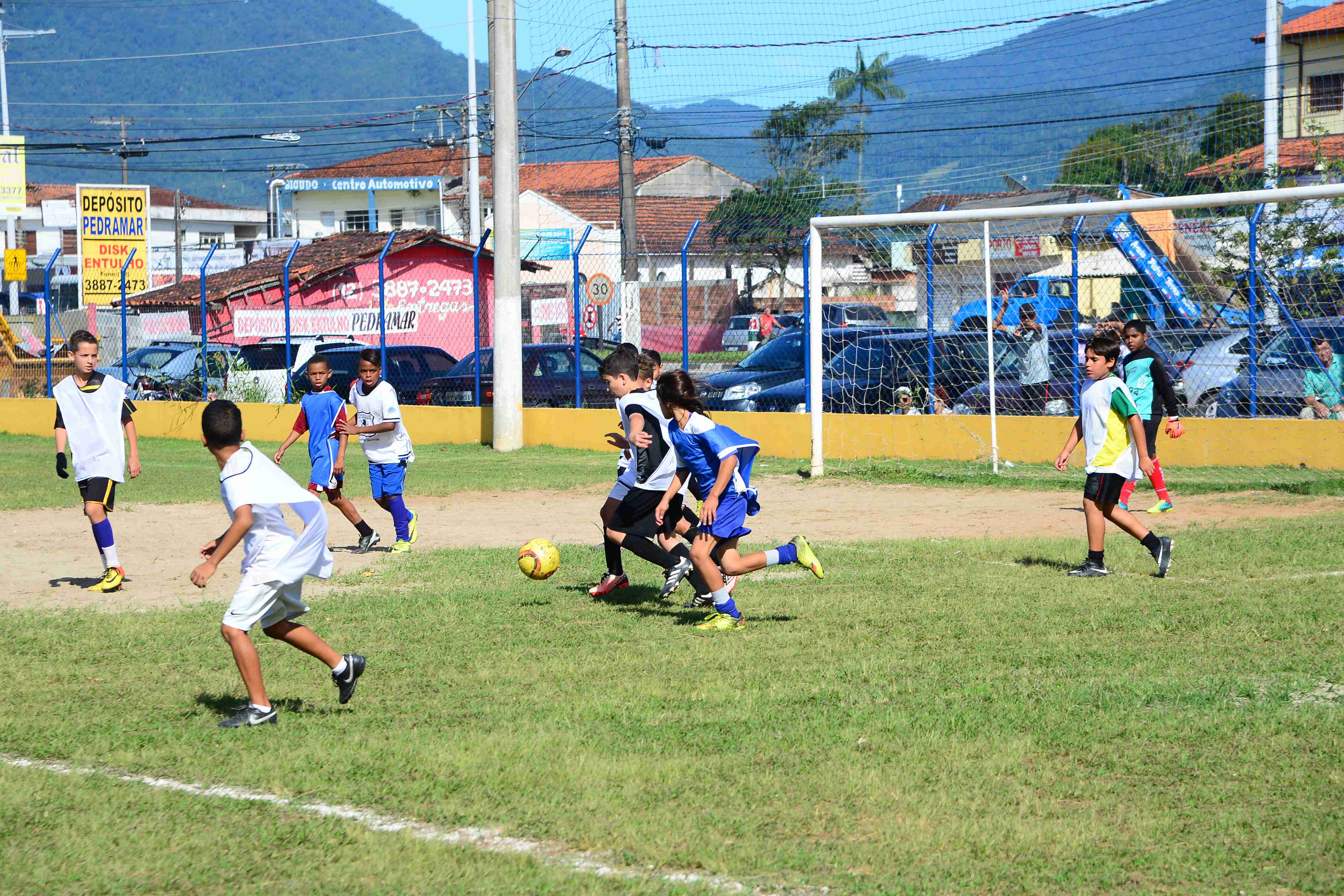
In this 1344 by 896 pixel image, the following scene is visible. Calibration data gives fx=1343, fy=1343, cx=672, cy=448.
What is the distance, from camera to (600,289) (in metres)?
20.9

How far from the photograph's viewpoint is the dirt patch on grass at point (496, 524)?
367 inches

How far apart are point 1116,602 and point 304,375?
1709 cm

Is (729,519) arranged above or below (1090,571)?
above

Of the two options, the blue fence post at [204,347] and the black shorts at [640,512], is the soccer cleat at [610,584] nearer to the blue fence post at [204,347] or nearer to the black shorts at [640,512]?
the black shorts at [640,512]

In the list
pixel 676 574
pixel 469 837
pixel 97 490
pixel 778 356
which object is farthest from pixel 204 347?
pixel 469 837

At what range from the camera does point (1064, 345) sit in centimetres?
1561

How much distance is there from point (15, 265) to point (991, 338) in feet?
83.9

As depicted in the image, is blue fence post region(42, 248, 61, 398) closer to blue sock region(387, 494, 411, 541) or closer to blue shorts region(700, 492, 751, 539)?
blue sock region(387, 494, 411, 541)

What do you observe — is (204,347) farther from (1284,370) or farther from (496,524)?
(1284,370)

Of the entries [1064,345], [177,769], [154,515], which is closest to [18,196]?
[154,515]

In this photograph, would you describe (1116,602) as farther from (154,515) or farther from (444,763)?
(154,515)

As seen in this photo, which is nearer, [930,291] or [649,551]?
[649,551]

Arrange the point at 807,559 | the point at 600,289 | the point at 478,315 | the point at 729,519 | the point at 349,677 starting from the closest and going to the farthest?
the point at 349,677 → the point at 729,519 → the point at 807,559 → the point at 478,315 → the point at 600,289

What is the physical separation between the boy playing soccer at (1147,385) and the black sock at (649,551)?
499 cm
